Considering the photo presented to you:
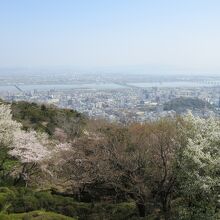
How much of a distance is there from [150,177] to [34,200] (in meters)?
4.60

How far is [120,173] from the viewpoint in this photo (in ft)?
56.1

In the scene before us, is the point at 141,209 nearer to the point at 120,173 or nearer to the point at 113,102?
the point at 120,173

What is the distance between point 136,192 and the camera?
1691cm

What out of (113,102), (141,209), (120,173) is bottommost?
(113,102)

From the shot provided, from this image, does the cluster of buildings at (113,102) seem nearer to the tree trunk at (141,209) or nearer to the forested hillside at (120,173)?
the forested hillside at (120,173)

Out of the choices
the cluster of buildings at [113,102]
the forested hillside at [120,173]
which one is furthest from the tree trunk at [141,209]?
the cluster of buildings at [113,102]

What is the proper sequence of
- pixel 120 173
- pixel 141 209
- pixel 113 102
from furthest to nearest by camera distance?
pixel 113 102 < pixel 141 209 < pixel 120 173

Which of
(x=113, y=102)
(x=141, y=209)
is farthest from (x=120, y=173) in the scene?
(x=113, y=102)

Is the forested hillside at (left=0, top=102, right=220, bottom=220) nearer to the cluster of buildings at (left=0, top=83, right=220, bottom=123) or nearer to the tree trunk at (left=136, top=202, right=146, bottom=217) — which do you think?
the tree trunk at (left=136, top=202, right=146, bottom=217)

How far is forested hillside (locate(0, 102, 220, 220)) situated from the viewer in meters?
14.6

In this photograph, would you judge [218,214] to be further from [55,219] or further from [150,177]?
[55,219]

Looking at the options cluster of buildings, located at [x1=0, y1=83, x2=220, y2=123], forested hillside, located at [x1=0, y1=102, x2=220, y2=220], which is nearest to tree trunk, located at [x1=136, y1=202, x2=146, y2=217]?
forested hillside, located at [x1=0, y1=102, x2=220, y2=220]

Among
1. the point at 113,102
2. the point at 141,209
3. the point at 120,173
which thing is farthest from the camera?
the point at 113,102

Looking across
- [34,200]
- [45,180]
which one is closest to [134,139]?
[34,200]
